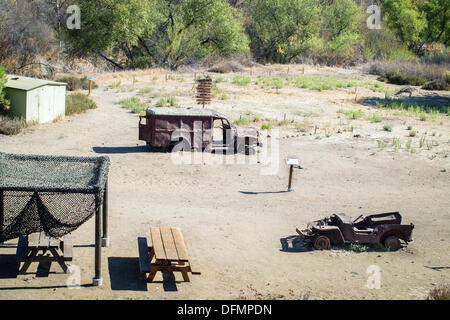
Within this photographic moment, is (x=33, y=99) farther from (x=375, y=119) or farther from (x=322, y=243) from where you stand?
(x=375, y=119)

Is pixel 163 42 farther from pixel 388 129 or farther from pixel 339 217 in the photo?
pixel 339 217

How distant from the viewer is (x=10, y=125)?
20.5m

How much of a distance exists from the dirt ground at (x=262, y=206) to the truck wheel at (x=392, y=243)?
0.15m

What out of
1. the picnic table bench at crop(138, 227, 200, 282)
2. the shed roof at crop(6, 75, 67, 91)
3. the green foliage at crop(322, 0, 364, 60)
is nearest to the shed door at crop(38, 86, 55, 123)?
the shed roof at crop(6, 75, 67, 91)

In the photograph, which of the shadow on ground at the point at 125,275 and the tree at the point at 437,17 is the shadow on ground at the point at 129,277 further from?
the tree at the point at 437,17

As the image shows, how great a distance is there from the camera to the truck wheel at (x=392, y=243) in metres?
11.5

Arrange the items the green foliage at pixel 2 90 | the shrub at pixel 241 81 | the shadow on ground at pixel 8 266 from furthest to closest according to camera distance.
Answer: the shrub at pixel 241 81 → the green foliage at pixel 2 90 → the shadow on ground at pixel 8 266

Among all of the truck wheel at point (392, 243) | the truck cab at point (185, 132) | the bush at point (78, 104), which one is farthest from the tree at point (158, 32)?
the truck wheel at point (392, 243)

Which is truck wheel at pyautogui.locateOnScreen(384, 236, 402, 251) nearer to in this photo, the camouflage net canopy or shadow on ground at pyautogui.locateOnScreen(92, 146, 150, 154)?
the camouflage net canopy

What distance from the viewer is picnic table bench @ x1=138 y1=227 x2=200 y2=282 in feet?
29.8

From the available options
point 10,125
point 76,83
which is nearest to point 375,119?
point 10,125

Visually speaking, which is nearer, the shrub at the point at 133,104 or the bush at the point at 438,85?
the shrub at the point at 133,104

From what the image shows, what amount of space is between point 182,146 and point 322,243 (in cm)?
909
